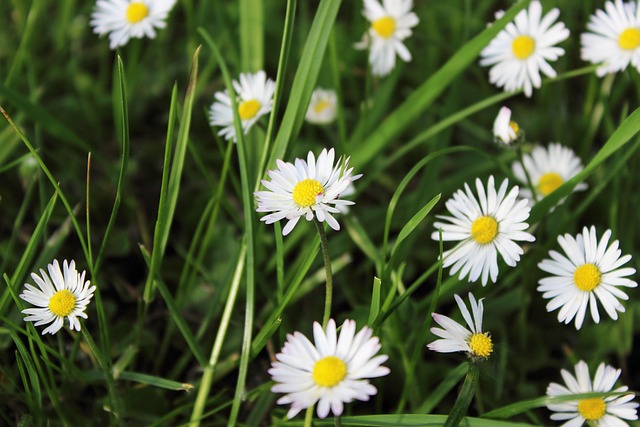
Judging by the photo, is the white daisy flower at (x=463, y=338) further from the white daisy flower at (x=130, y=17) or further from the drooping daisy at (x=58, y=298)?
the white daisy flower at (x=130, y=17)

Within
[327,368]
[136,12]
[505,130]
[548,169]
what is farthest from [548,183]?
[136,12]

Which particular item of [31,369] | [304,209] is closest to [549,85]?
[304,209]

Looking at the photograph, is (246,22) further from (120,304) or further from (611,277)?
(611,277)

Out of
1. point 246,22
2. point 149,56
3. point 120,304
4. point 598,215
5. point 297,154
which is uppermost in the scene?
point 149,56

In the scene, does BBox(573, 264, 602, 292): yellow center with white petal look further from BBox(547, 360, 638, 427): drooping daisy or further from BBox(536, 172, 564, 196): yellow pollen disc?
BBox(536, 172, 564, 196): yellow pollen disc

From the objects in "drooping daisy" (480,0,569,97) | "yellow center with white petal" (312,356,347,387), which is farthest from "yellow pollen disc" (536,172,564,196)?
Answer: "yellow center with white petal" (312,356,347,387)

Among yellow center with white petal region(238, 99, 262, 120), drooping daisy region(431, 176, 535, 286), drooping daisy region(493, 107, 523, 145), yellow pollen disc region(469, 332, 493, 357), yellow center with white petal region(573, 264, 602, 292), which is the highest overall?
yellow center with white petal region(238, 99, 262, 120)
